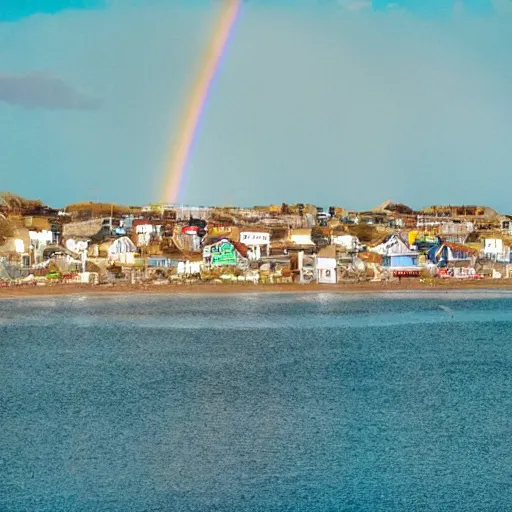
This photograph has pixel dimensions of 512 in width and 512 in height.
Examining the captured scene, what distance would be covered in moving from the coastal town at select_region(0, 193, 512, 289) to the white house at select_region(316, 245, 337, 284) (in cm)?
4

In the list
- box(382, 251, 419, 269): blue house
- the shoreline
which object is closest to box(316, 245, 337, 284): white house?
the shoreline

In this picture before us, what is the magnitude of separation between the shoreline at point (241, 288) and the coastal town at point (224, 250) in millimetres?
222

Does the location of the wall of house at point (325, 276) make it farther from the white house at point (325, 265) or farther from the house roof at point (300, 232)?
the house roof at point (300, 232)

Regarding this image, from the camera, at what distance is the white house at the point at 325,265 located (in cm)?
3819

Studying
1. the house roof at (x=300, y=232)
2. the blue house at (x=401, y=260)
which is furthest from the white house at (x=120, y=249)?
the blue house at (x=401, y=260)

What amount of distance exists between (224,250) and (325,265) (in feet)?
13.2

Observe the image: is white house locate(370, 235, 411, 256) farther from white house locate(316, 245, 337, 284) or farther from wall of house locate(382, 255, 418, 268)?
white house locate(316, 245, 337, 284)

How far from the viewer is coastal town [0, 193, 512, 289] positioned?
36844 mm

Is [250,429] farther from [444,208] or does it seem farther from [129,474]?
[444,208]

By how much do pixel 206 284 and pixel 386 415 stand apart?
27.4 m

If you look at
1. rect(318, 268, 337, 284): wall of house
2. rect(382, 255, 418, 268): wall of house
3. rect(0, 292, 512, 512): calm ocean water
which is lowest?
rect(0, 292, 512, 512): calm ocean water

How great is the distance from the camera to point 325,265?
125 ft

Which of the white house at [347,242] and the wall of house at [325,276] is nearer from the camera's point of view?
the wall of house at [325,276]

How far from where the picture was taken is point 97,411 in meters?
11.2
